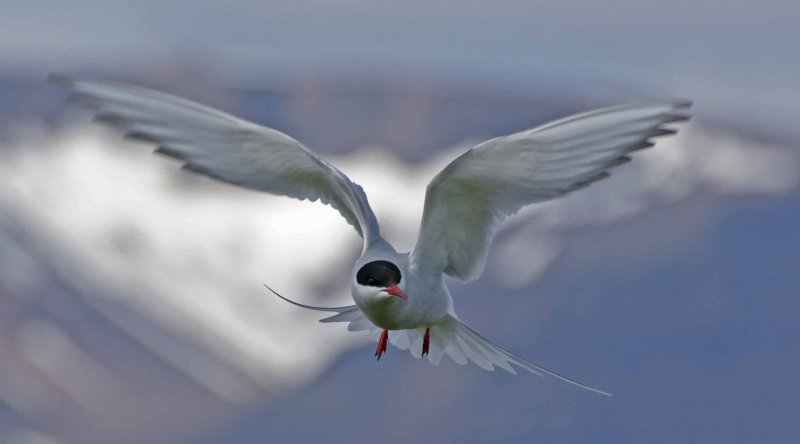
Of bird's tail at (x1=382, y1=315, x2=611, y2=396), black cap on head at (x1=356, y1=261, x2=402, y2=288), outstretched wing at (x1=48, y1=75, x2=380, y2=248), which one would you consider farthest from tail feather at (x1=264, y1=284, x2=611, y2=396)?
black cap on head at (x1=356, y1=261, x2=402, y2=288)

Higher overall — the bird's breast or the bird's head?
the bird's head

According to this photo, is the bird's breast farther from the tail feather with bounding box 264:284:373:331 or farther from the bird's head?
the tail feather with bounding box 264:284:373:331

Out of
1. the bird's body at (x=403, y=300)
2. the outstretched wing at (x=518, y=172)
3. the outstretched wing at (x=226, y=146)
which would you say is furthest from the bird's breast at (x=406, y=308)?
the outstretched wing at (x=226, y=146)

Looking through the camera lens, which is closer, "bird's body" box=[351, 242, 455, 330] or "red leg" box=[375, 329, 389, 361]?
"bird's body" box=[351, 242, 455, 330]

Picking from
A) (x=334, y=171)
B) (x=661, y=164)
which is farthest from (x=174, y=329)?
(x=334, y=171)

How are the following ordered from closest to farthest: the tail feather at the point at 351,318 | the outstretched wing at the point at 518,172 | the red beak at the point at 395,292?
the outstretched wing at the point at 518,172 → the red beak at the point at 395,292 → the tail feather at the point at 351,318

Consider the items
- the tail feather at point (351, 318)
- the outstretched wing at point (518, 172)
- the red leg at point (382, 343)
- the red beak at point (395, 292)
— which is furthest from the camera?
the tail feather at point (351, 318)

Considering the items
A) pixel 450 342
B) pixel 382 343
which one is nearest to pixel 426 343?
pixel 450 342

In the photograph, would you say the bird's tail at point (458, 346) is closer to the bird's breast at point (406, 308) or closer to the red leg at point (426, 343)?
the red leg at point (426, 343)
